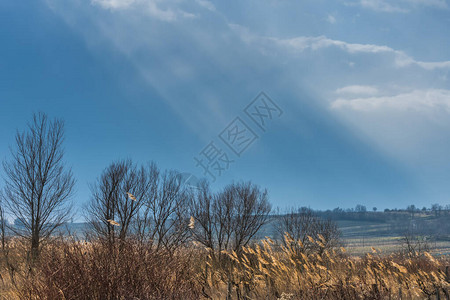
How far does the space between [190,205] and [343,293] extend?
18006mm

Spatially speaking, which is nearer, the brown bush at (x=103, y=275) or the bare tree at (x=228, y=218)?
the brown bush at (x=103, y=275)

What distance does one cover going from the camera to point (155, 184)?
20547 mm

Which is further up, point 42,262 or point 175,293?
point 42,262

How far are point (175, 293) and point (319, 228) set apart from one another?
111ft

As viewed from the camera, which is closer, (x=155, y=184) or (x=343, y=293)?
(x=343, y=293)

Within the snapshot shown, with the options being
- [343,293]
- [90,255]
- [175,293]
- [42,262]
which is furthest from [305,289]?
[42,262]

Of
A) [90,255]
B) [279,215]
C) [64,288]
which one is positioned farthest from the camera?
[279,215]

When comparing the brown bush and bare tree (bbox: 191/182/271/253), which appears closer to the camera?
the brown bush

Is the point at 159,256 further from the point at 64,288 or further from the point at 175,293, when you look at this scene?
the point at 64,288

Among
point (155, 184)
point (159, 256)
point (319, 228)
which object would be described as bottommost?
point (319, 228)

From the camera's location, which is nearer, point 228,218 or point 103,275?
point 103,275

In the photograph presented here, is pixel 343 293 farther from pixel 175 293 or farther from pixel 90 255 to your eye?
pixel 90 255

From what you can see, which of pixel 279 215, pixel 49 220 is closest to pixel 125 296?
pixel 49 220

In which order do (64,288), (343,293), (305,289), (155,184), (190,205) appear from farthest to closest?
(190,205), (155,184), (305,289), (343,293), (64,288)
